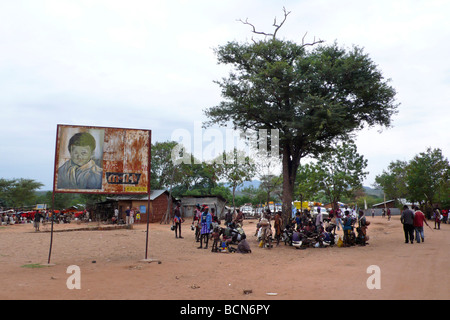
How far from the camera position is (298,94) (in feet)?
60.0

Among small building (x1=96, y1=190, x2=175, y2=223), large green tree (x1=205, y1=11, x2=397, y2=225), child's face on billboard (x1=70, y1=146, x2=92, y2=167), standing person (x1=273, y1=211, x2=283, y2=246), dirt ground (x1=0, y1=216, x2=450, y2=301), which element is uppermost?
large green tree (x1=205, y1=11, x2=397, y2=225)

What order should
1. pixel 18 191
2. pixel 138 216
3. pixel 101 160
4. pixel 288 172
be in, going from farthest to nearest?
pixel 18 191 < pixel 138 216 < pixel 288 172 < pixel 101 160

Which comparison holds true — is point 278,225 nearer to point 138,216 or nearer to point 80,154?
point 80,154

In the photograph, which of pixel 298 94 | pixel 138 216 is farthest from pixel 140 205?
pixel 298 94

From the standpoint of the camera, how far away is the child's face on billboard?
448 inches

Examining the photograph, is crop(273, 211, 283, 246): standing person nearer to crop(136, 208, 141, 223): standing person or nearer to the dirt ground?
the dirt ground

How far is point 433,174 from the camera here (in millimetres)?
37812

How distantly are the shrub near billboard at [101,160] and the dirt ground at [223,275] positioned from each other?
2.50 metres

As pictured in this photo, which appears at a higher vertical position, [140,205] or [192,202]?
[192,202]

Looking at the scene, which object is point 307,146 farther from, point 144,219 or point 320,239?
point 144,219

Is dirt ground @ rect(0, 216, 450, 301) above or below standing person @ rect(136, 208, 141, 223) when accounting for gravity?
below

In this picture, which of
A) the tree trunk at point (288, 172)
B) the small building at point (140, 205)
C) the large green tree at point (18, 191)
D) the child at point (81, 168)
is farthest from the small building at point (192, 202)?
the child at point (81, 168)

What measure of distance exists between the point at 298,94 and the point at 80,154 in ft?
38.1

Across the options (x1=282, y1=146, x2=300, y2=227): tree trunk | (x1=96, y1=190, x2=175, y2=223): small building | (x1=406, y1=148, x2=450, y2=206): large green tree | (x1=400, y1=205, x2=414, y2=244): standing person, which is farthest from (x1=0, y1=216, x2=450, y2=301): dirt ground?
(x1=406, y1=148, x2=450, y2=206): large green tree
